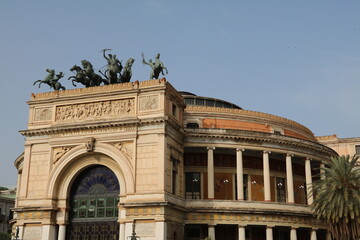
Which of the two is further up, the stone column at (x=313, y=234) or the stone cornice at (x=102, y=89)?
the stone cornice at (x=102, y=89)

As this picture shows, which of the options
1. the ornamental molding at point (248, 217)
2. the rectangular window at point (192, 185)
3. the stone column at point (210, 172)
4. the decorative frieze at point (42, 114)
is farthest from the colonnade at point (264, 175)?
the decorative frieze at point (42, 114)

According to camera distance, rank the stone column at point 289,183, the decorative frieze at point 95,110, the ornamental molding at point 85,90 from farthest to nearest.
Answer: the stone column at point 289,183 < the ornamental molding at point 85,90 < the decorative frieze at point 95,110

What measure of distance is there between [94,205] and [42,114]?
399 inches

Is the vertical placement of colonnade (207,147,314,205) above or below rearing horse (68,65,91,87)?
below

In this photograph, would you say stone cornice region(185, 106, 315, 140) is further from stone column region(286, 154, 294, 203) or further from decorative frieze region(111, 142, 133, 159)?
decorative frieze region(111, 142, 133, 159)

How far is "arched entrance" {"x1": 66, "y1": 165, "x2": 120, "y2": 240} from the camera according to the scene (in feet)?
132

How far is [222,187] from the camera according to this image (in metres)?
46.9

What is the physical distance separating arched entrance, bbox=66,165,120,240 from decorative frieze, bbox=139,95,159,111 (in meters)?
6.67

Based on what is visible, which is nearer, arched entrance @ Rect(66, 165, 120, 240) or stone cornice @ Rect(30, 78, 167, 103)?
arched entrance @ Rect(66, 165, 120, 240)

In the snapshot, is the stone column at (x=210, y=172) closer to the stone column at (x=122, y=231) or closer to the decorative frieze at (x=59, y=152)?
the stone column at (x=122, y=231)

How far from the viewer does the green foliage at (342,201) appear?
124 ft

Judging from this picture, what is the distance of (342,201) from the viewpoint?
37.7 meters

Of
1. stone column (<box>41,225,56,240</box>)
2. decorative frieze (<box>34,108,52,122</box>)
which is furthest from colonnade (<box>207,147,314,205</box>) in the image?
decorative frieze (<box>34,108,52,122</box>)

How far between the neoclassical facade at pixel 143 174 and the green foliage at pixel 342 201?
6839mm
